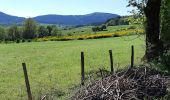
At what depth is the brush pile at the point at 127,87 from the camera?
37.1 ft

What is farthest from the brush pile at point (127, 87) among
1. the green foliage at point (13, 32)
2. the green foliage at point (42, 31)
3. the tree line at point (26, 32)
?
the green foliage at point (42, 31)

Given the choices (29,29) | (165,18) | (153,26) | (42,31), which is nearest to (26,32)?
(29,29)

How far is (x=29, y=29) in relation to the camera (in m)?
158

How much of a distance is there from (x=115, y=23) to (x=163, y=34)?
15348cm

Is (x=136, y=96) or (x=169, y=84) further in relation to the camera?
(x=169, y=84)

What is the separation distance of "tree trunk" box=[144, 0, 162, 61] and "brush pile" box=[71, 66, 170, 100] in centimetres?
1309

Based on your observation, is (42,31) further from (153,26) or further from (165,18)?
(153,26)

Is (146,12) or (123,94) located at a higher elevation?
(146,12)

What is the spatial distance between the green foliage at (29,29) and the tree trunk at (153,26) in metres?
129

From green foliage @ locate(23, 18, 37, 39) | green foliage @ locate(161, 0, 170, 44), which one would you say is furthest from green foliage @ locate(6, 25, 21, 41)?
green foliage @ locate(161, 0, 170, 44)

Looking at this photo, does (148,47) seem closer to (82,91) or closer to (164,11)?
(164,11)

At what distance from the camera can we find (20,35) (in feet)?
511

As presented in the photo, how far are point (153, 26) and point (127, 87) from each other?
15.3 m

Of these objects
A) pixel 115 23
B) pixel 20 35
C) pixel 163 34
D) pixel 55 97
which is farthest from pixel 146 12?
pixel 115 23
